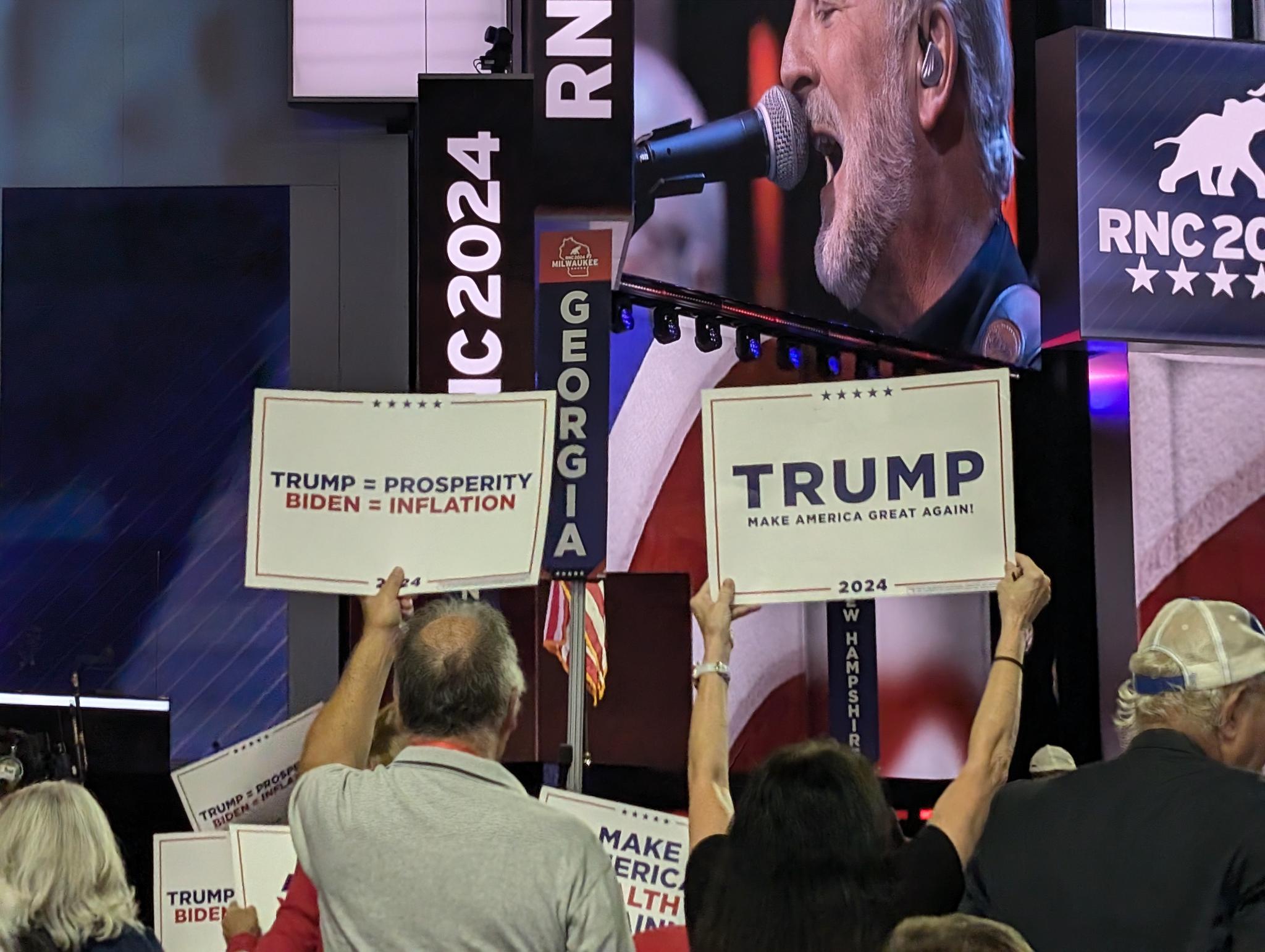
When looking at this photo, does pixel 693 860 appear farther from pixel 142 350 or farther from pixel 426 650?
pixel 142 350

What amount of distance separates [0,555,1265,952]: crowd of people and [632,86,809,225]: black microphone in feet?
23.6

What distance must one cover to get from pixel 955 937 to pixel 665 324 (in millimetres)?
7963

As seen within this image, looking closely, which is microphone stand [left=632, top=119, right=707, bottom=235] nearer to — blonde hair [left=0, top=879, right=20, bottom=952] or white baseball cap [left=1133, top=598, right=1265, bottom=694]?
blonde hair [left=0, top=879, right=20, bottom=952]

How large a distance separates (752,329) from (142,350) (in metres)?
3.55

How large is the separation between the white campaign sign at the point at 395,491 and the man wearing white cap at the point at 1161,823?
1338mm

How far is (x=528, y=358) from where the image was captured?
7484mm

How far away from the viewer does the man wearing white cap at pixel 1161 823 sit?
221 centimetres

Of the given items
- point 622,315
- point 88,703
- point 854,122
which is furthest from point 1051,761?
point 854,122

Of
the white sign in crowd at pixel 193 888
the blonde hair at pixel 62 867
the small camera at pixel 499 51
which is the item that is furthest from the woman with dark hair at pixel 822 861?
the small camera at pixel 499 51

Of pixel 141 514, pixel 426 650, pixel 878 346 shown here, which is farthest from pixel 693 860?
pixel 878 346

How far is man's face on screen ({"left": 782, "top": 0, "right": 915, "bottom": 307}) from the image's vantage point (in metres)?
9.87

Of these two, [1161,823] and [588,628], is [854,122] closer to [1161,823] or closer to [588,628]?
[588,628]

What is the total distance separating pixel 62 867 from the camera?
283cm

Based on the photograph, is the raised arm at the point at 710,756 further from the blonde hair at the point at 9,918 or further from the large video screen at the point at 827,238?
the large video screen at the point at 827,238
